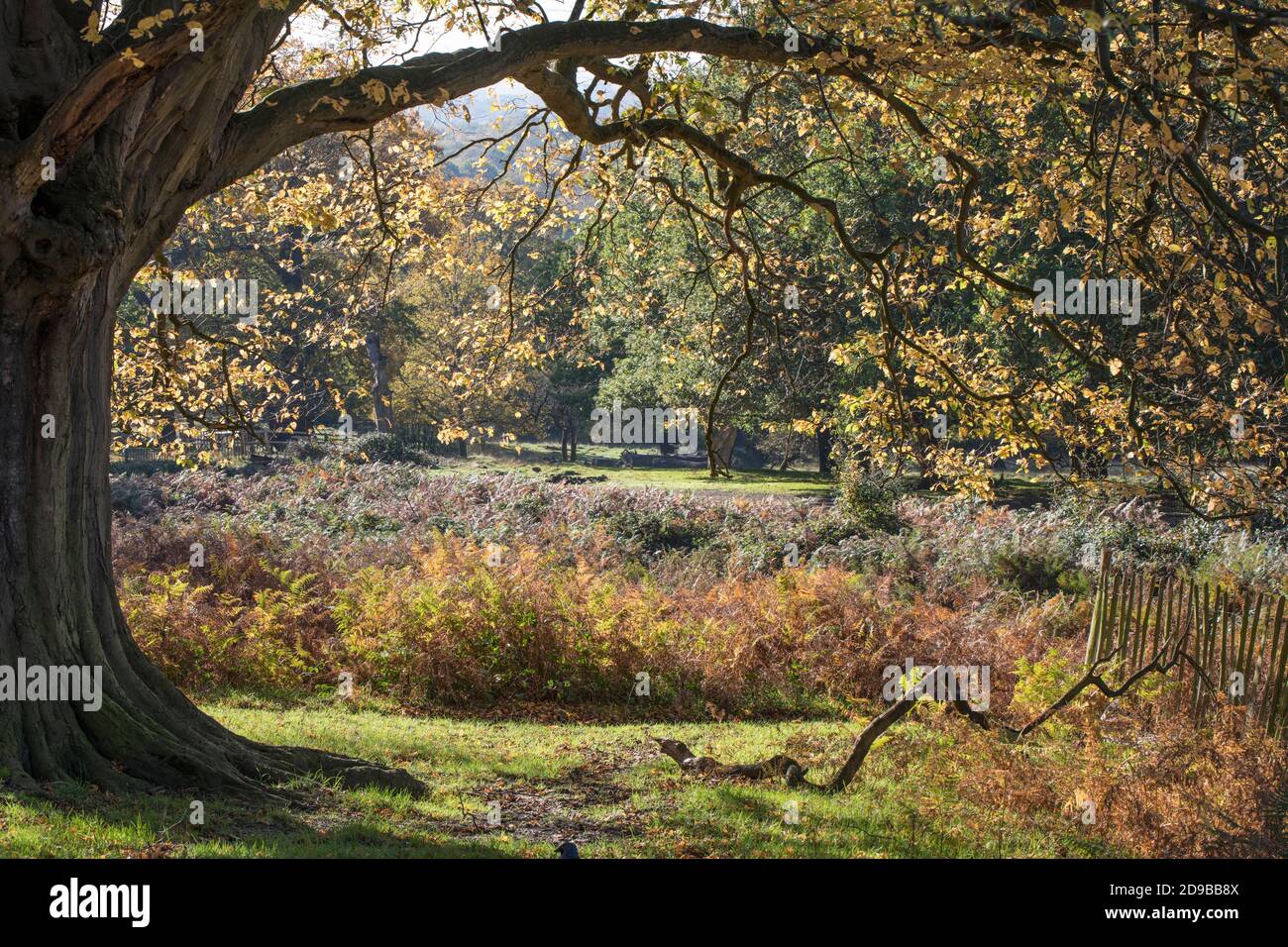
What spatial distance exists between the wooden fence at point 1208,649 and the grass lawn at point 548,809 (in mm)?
1971

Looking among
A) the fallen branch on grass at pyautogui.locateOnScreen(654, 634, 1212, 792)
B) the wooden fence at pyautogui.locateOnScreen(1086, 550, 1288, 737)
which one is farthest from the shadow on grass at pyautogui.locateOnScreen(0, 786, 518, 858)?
the wooden fence at pyautogui.locateOnScreen(1086, 550, 1288, 737)

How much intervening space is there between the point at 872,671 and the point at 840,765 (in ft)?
13.0

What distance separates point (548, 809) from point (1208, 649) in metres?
6.10

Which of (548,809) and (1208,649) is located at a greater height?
(1208,649)

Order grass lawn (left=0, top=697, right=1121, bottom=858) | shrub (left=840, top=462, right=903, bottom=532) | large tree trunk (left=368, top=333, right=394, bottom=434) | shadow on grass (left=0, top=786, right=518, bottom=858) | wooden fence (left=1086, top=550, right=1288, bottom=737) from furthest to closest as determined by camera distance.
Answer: large tree trunk (left=368, top=333, right=394, bottom=434), shrub (left=840, top=462, right=903, bottom=532), wooden fence (left=1086, top=550, right=1288, bottom=737), grass lawn (left=0, top=697, right=1121, bottom=858), shadow on grass (left=0, top=786, right=518, bottom=858)

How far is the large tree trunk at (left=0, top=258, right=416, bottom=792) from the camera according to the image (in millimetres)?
6367

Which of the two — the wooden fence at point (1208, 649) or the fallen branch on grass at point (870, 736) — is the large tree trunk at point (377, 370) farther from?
the fallen branch on grass at point (870, 736)

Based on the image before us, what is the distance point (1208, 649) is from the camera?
10.1 meters

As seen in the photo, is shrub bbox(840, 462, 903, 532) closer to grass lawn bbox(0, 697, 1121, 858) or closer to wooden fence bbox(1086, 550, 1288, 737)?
wooden fence bbox(1086, 550, 1288, 737)

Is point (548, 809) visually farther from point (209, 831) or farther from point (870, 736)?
point (209, 831)

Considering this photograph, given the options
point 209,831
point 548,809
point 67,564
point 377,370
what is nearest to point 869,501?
point 548,809

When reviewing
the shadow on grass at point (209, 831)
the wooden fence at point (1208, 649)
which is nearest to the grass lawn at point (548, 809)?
the shadow on grass at point (209, 831)

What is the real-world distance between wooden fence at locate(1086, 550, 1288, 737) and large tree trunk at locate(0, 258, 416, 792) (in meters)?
6.85
